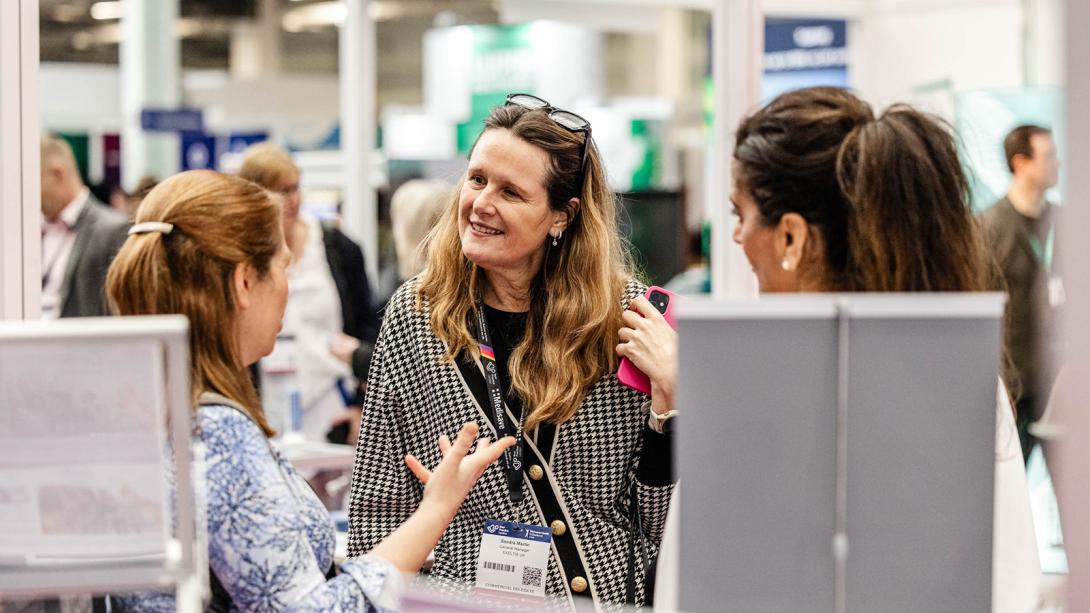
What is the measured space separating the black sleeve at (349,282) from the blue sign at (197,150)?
15.6 ft

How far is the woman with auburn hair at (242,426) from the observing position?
1670 millimetres

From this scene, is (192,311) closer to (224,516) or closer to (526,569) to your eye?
(224,516)

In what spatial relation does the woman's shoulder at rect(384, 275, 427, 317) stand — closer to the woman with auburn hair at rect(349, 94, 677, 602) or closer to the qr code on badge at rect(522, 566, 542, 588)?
the woman with auburn hair at rect(349, 94, 677, 602)

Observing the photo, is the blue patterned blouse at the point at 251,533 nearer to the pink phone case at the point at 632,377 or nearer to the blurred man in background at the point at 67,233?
the pink phone case at the point at 632,377

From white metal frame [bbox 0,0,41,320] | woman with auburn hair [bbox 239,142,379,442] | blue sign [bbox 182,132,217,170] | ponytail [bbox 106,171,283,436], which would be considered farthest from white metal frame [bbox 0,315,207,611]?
blue sign [bbox 182,132,217,170]

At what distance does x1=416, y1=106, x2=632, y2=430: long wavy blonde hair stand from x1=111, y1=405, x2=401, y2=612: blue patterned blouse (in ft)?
2.04

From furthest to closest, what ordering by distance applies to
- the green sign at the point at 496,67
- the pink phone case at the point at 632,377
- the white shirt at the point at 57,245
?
1. the green sign at the point at 496,67
2. the white shirt at the point at 57,245
3. the pink phone case at the point at 632,377

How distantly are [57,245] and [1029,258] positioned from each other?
431 centimetres

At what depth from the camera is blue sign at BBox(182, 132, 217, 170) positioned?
987 centimetres

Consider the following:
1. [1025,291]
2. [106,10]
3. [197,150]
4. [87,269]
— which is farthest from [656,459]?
[106,10]

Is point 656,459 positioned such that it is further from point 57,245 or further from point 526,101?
point 57,245

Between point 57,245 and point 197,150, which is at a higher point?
point 197,150

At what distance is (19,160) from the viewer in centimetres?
229

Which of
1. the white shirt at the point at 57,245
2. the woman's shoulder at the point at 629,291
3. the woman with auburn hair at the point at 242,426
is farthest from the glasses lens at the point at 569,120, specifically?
the white shirt at the point at 57,245
